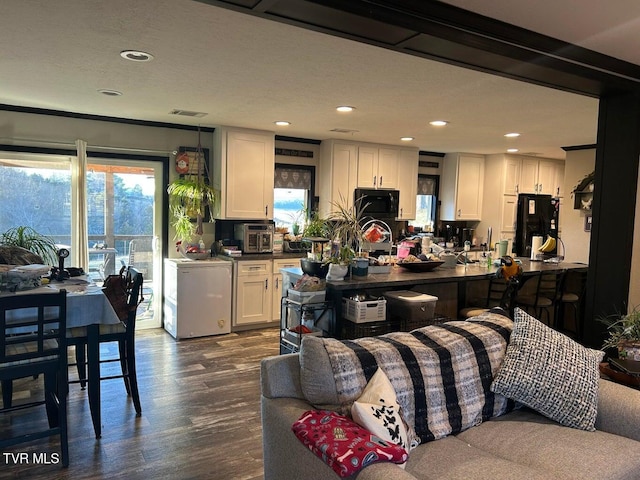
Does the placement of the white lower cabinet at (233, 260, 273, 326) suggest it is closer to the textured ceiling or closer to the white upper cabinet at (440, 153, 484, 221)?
the textured ceiling

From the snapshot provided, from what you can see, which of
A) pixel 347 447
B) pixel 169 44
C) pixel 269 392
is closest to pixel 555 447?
pixel 347 447

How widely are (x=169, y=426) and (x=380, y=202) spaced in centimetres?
421

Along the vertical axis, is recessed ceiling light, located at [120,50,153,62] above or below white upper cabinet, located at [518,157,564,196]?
above

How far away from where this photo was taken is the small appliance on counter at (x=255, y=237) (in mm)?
5539

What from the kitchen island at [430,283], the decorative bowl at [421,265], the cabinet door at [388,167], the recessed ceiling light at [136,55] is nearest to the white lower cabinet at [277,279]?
the kitchen island at [430,283]

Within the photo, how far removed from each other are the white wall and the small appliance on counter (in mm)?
3964

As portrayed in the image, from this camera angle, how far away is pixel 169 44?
2617 mm

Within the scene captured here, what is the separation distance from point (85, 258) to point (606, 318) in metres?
4.67

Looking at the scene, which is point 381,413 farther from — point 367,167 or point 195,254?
point 367,167

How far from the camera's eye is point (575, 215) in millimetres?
6375

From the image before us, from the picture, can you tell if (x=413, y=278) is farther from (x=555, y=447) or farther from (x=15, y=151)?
(x=15, y=151)

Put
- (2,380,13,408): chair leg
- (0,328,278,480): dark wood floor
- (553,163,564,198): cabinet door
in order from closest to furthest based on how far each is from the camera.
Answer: (0,328,278,480): dark wood floor < (2,380,13,408): chair leg < (553,163,564,198): cabinet door

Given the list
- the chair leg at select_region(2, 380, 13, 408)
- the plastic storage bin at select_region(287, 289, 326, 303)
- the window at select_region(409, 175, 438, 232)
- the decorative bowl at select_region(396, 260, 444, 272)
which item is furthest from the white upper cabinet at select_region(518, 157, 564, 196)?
the chair leg at select_region(2, 380, 13, 408)

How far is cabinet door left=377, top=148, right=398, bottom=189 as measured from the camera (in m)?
6.49
